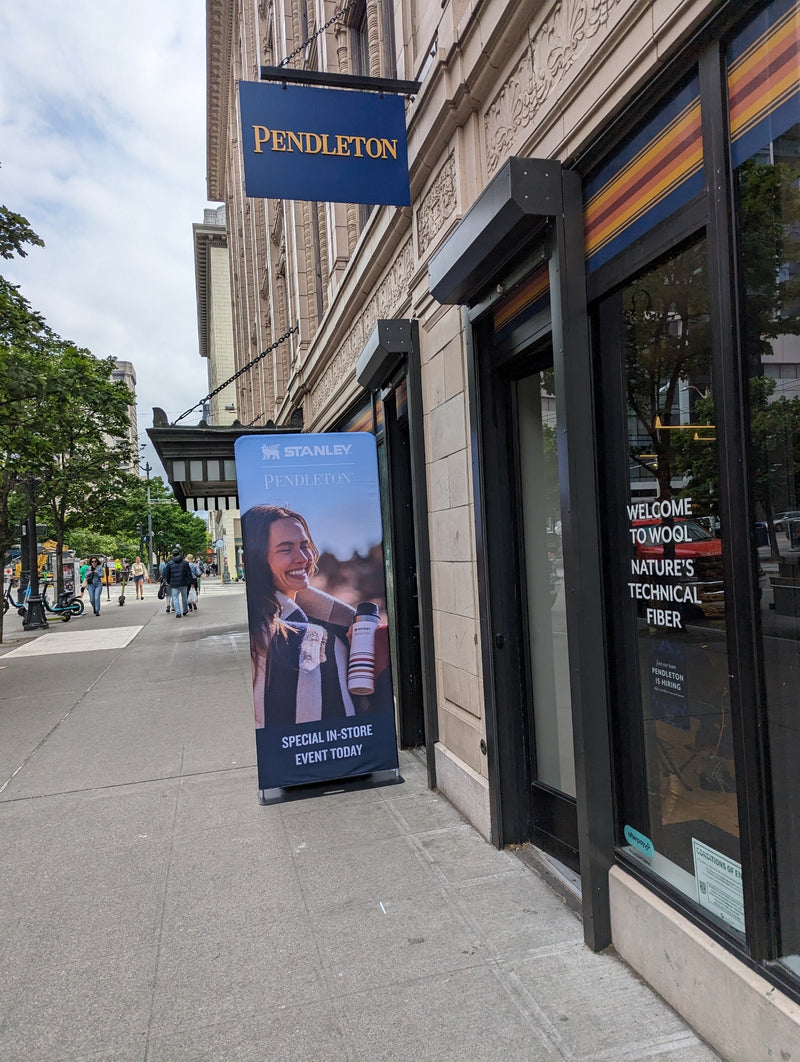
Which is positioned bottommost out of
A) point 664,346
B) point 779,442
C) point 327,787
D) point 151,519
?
point 327,787

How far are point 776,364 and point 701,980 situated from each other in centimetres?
208

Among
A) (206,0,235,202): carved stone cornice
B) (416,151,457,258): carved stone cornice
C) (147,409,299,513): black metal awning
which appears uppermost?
(206,0,235,202): carved stone cornice

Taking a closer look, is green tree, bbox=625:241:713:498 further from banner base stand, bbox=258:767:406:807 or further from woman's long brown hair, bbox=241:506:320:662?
banner base stand, bbox=258:767:406:807

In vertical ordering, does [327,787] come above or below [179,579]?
below

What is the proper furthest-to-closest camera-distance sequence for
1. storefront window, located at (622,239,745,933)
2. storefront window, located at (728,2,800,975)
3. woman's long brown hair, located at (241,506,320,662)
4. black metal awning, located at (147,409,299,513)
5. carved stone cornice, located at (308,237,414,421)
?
black metal awning, located at (147,409,299,513) → carved stone cornice, located at (308,237,414,421) → woman's long brown hair, located at (241,506,320,662) → storefront window, located at (622,239,745,933) → storefront window, located at (728,2,800,975)

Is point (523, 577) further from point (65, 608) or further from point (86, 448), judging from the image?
point (65, 608)

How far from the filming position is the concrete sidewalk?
2631mm

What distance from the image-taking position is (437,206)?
4980mm

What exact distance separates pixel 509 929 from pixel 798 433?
8.18ft

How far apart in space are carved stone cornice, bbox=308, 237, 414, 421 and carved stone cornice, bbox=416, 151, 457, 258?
0.34 m

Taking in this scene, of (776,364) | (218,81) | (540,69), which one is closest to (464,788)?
(776,364)

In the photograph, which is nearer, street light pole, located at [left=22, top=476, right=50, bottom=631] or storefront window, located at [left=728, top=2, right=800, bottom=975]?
storefront window, located at [left=728, top=2, right=800, bottom=975]

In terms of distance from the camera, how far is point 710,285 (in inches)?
95.5

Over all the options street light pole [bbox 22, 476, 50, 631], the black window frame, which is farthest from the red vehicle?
street light pole [bbox 22, 476, 50, 631]
